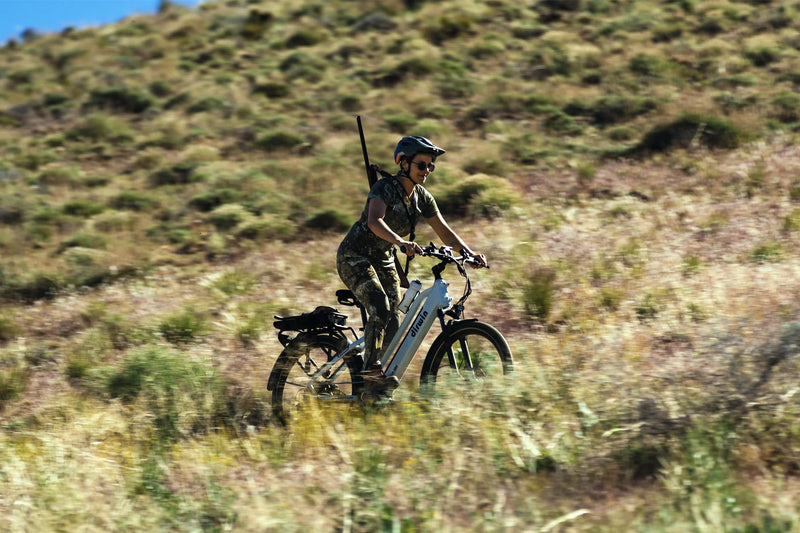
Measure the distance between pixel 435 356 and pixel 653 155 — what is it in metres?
11.1

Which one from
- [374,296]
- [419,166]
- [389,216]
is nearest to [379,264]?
[374,296]

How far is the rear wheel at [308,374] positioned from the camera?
6343mm

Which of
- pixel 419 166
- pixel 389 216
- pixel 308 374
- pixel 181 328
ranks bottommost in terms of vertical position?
pixel 308 374

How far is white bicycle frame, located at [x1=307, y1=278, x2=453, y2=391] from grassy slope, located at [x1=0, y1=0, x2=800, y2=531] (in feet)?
1.95

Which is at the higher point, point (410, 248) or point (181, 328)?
point (410, 248)

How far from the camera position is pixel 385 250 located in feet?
20.1

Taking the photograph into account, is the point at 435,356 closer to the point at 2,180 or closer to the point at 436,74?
the point at 2,180

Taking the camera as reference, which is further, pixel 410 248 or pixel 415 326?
pixel 415 326

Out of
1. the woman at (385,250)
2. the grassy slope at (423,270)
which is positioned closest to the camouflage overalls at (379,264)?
the woman at (385,250)

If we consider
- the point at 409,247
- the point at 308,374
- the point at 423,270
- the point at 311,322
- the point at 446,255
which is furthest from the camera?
the point at 423,270

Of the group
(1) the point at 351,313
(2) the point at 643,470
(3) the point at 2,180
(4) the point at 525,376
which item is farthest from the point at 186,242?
(2) the point at 643,470

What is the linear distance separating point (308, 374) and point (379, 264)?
3.69 feet

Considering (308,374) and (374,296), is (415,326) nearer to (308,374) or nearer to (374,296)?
(374,296)

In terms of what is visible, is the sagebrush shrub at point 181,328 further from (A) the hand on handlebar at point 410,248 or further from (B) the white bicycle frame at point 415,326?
(A) the hand on handlebar at point 410,248
